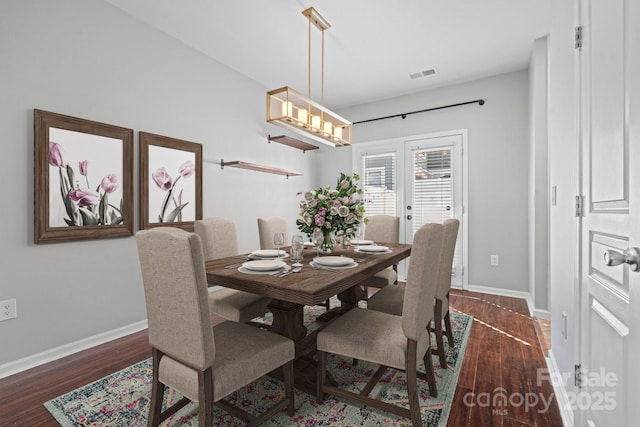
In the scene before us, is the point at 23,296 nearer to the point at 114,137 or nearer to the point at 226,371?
the point at 114,137

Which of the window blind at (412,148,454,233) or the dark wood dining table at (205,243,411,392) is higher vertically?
the window blind at (412,148,454,233)

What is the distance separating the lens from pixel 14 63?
1974mm

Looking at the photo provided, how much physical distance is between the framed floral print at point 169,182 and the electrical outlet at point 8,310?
38.1 inches

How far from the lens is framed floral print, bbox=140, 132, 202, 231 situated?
2725mm

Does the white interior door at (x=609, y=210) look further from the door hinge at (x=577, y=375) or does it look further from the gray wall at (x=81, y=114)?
the gray wall at (x=81, y=114)

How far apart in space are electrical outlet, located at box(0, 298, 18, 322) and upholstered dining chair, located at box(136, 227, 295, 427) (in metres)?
1.44

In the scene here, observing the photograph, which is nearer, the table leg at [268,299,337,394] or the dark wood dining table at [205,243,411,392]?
the dark wood dining table at [205,243,411,392]

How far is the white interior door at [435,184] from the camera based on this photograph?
4.03 metres

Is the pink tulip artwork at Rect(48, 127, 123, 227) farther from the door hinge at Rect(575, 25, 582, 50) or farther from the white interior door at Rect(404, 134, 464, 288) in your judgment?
the white interior door at Rect(404, 134, 464, 288)

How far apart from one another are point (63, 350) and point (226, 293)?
1297 millimetres

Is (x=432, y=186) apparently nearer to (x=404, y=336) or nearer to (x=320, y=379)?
(x=404, y=336)

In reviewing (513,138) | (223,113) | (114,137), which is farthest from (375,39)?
(114,137)

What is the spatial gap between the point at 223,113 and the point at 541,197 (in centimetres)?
362

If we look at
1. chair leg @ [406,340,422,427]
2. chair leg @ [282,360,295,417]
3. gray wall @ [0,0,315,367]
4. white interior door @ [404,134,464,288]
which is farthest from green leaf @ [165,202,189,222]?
white interior door @ [404,134,464,288]
